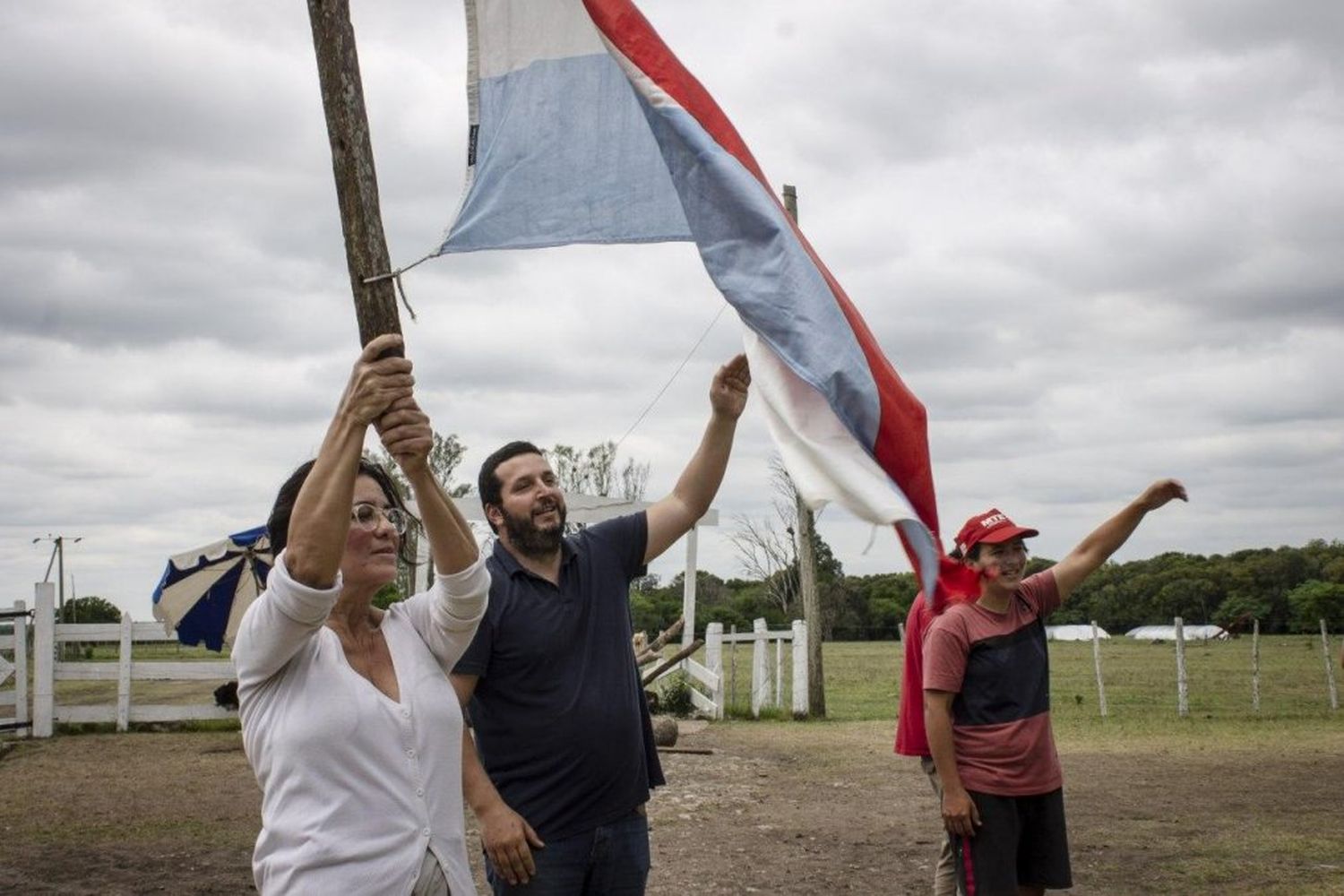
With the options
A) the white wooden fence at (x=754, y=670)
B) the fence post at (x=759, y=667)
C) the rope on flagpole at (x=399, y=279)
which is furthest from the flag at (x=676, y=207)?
the fence post at (x=759, y=667)

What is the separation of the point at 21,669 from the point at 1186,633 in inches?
2628

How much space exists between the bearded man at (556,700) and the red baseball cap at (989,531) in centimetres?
131

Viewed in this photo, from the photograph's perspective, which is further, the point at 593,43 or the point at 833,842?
the point at 833,842

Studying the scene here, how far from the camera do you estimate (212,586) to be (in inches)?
618

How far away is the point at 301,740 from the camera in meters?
2.53

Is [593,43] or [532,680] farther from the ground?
[593,43]

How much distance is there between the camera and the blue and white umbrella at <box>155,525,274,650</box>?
15.4m

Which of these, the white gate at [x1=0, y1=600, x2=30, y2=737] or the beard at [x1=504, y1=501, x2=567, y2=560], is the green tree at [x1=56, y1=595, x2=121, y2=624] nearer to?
the white gate at [x1=0, y1=600, x2=30, y2=737]

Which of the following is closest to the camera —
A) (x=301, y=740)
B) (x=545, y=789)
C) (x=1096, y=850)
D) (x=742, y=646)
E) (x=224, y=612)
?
(x=301, y=740)

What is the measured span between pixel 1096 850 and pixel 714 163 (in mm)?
6653

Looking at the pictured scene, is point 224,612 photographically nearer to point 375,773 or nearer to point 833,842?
point 833,842

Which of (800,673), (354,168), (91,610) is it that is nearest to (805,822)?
(354,168)

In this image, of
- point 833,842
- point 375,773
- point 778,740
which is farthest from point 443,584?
point 778,740

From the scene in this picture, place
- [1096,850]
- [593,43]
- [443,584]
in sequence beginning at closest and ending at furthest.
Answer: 1. [443,584]
2. [593,43]
3. [1096,850]
